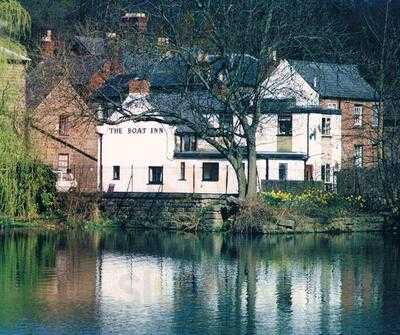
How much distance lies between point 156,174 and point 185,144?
8.63 feet

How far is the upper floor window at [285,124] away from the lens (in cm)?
6619

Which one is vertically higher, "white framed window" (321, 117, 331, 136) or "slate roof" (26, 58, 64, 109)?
"slate roof" (26, 58, 64, 109)

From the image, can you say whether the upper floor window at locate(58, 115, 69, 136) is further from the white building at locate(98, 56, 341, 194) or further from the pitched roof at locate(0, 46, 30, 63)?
the pitched roof at locate(0, 46, 30, 63)

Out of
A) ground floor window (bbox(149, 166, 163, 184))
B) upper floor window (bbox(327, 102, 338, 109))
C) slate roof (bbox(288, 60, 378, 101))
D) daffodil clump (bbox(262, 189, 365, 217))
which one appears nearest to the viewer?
daffodil clump (bbox(262, 189, 365, 217))

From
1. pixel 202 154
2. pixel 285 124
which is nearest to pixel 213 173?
pixel 202 154

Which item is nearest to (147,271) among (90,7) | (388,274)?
(388,274)

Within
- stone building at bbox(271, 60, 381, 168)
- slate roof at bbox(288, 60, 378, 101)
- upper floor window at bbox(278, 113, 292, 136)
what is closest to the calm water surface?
upper floor window at bbox(278, 113, 292, 136)

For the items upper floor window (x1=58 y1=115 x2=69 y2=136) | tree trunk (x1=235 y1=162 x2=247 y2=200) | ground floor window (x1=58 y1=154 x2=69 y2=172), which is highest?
upper floor window (x1=58 y1=115 x2=69 y2=136)

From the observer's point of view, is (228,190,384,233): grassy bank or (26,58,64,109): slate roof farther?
(26,58,64,109): slate roof

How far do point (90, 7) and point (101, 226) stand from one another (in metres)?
27.5

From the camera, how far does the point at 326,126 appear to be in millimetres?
68500

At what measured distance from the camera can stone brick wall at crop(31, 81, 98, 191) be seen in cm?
4784

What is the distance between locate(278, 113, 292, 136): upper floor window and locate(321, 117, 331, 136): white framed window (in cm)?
244

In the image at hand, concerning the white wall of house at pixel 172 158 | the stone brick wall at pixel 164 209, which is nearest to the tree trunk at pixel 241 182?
the stone brick wall at pixel 164 209
